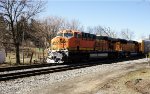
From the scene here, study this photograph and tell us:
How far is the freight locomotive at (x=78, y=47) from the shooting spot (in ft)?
88.6

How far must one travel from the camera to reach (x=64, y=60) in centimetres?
2683

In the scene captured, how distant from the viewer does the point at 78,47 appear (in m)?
28.6

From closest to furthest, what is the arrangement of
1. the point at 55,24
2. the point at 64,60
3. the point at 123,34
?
the point at 64,60 → the point at 55,24 → the point at 123,34

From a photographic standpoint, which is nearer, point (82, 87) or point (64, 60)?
point (82, 87)

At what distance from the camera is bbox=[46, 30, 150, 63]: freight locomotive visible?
88.6ft

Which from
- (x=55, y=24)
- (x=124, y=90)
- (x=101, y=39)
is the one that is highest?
(x=55, y=24)

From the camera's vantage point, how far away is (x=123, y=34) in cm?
15138

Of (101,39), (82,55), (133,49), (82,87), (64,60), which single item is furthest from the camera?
(133,49)

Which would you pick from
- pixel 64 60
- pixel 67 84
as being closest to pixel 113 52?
pixel 64 60

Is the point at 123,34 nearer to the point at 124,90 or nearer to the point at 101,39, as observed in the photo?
the point at 101,39

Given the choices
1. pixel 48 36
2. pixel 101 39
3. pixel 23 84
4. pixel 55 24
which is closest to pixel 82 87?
pixel 23 84

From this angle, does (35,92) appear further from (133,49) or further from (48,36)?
(48,36)

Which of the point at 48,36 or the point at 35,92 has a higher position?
the point at 48,36

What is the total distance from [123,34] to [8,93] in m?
143
